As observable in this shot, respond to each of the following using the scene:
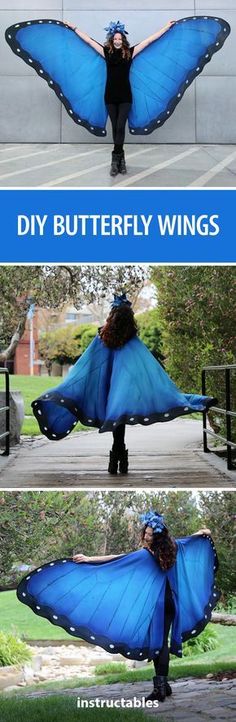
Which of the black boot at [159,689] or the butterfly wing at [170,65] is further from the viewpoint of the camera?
the butterfly wing at [170,65]

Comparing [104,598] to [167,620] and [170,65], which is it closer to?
[167,620]

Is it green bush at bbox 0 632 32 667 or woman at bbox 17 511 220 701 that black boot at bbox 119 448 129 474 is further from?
green bush at bbox 0 632 32 667

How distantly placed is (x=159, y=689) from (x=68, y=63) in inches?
192

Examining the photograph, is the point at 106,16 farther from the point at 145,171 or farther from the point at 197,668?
the point at 197,668

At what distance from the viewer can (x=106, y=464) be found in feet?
21.6

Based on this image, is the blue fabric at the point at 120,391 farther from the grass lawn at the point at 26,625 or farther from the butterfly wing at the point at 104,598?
the grass lawn at the point at 26,625

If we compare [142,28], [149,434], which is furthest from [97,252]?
[142,28]

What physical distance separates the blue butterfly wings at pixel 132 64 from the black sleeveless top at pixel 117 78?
115mm

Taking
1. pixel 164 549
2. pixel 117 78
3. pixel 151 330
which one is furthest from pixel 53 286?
pixel 164 549

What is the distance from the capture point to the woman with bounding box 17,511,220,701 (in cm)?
579

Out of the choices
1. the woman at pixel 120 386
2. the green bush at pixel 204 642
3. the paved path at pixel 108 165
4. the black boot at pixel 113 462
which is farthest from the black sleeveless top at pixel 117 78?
the green bush at pixel 204 642

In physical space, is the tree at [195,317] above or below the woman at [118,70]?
below

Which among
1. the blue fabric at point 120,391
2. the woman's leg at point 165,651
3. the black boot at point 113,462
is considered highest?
the blue fabric at point 120,391

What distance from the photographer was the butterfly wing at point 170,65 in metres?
7.78
